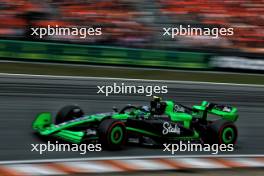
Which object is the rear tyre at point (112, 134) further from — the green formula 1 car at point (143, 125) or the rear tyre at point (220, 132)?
the rear tyre at point (220, 132)

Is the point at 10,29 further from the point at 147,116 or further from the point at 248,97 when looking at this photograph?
the point at 147,116

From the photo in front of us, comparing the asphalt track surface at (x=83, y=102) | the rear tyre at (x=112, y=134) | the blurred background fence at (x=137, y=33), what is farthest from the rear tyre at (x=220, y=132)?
the blurred background fence at (x=137, y=33)

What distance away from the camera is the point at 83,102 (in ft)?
40.5

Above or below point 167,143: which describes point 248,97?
above

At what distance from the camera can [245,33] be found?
1934cm

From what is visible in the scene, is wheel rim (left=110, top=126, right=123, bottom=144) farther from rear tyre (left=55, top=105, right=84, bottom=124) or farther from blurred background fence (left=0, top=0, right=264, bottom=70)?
blurred background fence (left=0, top=0, right=264, bottom=70)

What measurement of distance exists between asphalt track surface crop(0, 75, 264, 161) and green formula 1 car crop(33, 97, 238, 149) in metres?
0.22

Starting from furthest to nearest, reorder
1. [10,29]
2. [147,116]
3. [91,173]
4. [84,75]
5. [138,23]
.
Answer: [138,23] < [10,29] < [84,75] < [147,116] < [91,173]

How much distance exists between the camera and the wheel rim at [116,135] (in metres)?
8.11

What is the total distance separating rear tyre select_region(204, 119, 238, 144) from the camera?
886 centimetres

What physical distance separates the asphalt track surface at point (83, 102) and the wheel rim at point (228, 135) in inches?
9.2

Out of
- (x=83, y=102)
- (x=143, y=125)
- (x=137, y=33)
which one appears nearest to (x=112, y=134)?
(x=143, y=125)

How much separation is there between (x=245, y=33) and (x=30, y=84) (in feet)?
28.5

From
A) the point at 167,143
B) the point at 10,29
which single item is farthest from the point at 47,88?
the point at 167,143
